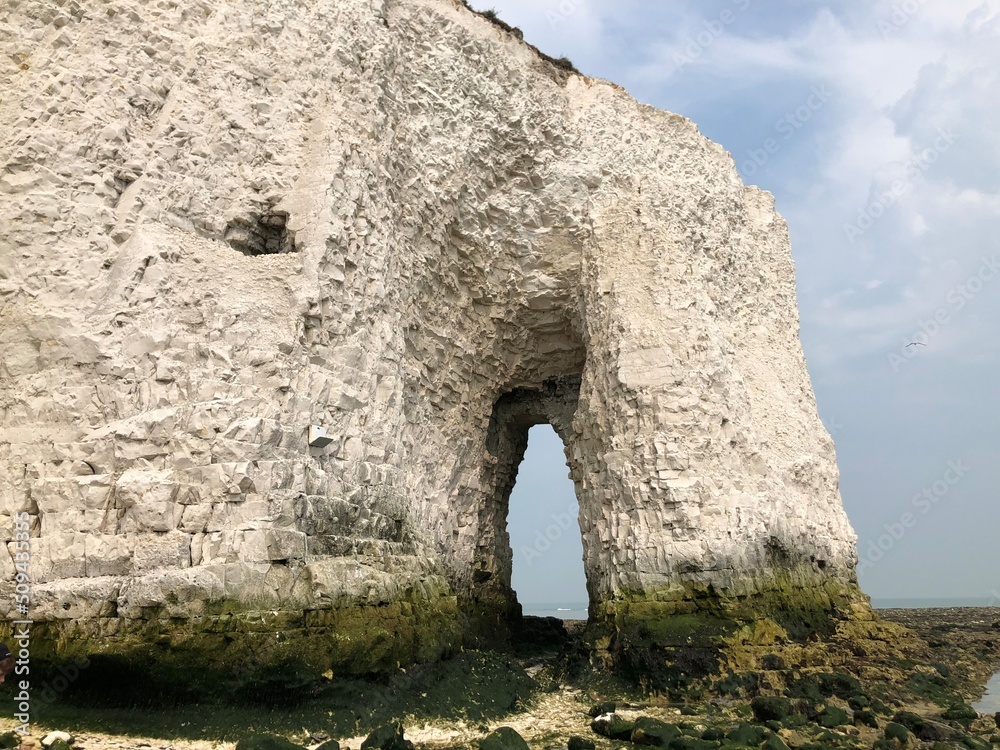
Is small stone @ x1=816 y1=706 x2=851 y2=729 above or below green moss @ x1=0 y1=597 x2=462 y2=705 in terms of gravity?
below

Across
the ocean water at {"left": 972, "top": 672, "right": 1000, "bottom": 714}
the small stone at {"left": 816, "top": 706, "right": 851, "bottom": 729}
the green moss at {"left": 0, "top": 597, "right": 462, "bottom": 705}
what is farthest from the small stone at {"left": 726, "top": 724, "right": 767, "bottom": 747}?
the ocean water at {"left": 972, "top": 672, "right": 1000, "bottom": 714}

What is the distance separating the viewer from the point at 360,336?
10445 mm

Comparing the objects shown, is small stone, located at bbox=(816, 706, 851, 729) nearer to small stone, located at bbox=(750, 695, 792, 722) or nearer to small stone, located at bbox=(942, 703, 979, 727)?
small stone, located at bbox=(750, 695, 792, 722)

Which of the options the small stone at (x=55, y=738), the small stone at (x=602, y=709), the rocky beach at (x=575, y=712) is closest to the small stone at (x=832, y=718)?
the rocky beach at (x=575, y=712)

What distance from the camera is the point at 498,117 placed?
47.1ft

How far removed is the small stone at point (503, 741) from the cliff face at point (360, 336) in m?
1.56

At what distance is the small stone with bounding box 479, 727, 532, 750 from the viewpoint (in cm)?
755

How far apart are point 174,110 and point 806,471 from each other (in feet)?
47.2

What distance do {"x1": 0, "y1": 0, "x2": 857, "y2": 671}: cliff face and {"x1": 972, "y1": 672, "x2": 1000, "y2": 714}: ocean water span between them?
279cm

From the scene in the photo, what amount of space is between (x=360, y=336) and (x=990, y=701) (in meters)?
12.2

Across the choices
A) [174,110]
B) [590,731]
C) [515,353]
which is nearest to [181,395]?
[174,110]

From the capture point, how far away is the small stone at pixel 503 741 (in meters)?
7.55

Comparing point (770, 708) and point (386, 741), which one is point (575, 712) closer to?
point (770, 708)

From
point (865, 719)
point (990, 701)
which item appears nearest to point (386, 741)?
point (865, 719)
